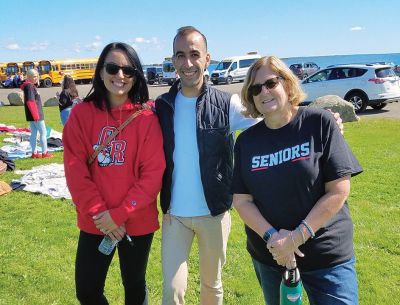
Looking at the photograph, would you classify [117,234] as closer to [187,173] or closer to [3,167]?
[187,173]

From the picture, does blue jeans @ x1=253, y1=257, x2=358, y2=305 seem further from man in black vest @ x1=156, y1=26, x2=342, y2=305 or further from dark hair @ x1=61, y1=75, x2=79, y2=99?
dark hair @ x1=61, y1=75, x2=79, y2=99

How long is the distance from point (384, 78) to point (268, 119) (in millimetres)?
14394

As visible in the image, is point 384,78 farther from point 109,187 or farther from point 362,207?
point 109,187

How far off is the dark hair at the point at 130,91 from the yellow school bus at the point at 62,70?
42.7 metres

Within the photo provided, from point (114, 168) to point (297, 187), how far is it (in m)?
1.15

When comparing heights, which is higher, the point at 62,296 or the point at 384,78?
the point at 384,78

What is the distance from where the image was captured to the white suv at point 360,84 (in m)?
15.0

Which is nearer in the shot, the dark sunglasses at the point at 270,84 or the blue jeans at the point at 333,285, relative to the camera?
the blue jeans at the point at 333,285

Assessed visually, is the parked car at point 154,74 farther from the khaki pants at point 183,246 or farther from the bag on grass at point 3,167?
the khaki pants at point 183,246

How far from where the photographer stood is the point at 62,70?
4494 cm

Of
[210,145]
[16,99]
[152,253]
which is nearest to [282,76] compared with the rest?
[210,145]

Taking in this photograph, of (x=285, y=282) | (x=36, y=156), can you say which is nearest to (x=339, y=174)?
(x=285, y=282)

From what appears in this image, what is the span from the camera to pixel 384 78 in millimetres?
14984

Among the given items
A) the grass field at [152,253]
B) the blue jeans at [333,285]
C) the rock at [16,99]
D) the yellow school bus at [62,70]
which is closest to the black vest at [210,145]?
the blue jeans at [333,285]
